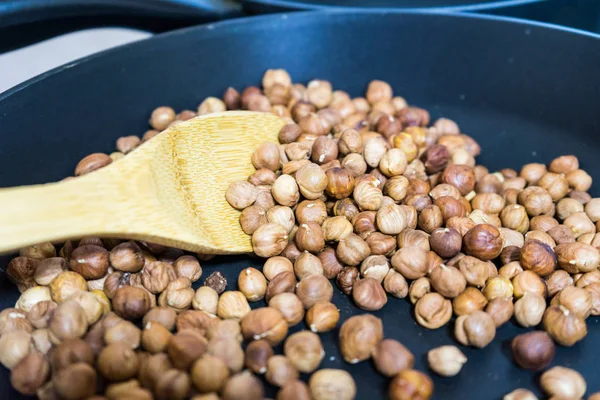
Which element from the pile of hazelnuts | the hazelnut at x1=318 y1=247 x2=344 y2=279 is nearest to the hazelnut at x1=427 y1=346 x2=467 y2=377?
the pile of hazelnuts

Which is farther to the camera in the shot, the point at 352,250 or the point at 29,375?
the point at 352,250

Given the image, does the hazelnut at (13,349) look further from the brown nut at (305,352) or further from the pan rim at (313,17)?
the pan rim at (313,17)

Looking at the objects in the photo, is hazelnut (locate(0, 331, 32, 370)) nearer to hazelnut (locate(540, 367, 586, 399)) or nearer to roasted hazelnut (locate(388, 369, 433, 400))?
roasted hazelnut (locate(388, 369, 433, 400))

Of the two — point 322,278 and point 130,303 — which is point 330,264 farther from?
point 130,303

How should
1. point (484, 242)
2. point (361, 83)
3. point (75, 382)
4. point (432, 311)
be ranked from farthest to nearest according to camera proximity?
point (361, 83) < point (484, 242) < point (432, 311) < point (75, 382)

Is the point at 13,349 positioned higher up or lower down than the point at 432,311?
lower down

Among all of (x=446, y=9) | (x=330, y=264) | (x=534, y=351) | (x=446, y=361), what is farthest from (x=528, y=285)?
(x=446, y=9)
